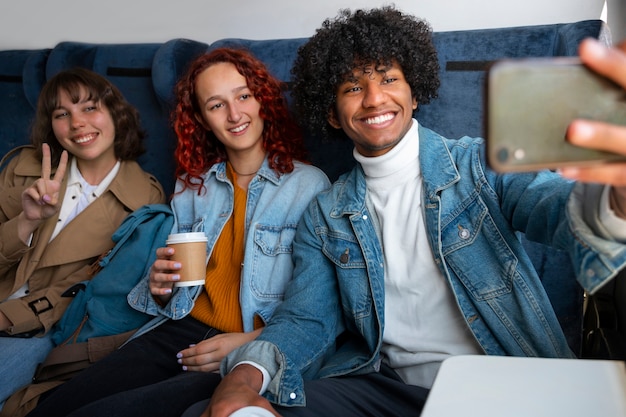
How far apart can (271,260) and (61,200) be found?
77 centimetres

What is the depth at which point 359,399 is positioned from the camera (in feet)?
4.19

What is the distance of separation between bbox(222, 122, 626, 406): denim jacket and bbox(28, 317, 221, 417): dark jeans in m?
0.10

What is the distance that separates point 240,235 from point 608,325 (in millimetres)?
965

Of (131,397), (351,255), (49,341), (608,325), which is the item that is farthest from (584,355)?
(49,341)

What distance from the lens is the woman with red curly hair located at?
1530 mm

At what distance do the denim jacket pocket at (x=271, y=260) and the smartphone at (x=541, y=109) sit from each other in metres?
A: 1.05

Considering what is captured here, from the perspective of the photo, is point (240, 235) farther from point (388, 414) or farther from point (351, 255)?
point (388, 414)

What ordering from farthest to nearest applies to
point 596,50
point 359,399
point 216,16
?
point 216,16 → point 359,399 → point 596,50

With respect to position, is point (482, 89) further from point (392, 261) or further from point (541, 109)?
point (541, 109)

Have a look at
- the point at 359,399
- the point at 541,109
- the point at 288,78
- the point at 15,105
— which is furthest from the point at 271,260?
the point at 15,105

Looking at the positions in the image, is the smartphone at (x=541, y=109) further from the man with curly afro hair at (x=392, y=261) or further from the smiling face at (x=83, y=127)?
the smiling face at (x=83, y=127)

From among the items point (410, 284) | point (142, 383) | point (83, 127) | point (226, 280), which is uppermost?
point (83, 127)

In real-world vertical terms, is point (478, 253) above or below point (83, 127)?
below

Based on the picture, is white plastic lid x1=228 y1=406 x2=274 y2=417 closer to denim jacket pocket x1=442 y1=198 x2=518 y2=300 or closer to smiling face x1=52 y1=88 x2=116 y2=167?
denim jacket pocket x1=442 y1=198 x2=518 y2=300
